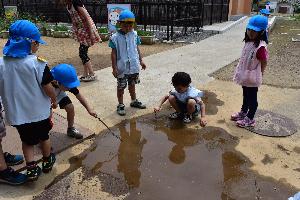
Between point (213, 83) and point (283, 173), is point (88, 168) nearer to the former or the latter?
point (283, 173)

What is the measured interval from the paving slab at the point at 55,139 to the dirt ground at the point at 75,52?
10.5 ft

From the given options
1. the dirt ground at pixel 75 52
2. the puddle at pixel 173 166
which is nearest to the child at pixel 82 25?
the dirt ground at pixel 75 52

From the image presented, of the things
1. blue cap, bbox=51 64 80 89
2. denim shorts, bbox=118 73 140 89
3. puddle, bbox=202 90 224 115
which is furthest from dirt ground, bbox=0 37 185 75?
blue cap, bbox=51 64 80 89

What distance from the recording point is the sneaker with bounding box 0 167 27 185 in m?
2.98

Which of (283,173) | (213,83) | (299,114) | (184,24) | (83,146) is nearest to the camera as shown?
(283,173)

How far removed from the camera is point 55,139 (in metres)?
3.79

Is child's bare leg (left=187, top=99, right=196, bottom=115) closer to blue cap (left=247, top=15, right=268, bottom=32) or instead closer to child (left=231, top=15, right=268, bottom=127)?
child (left=231, top=15, right=268, bottom=127)

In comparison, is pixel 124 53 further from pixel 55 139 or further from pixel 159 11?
pixel 159 11

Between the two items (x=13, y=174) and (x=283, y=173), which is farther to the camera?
(x=283, y=173)

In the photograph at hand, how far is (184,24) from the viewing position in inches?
498

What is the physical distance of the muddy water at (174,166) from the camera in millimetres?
2936

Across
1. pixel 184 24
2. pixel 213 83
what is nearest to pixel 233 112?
pixel 213 83

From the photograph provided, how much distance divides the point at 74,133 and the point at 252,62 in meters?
2.29

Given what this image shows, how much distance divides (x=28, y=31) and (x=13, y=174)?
1316mm
